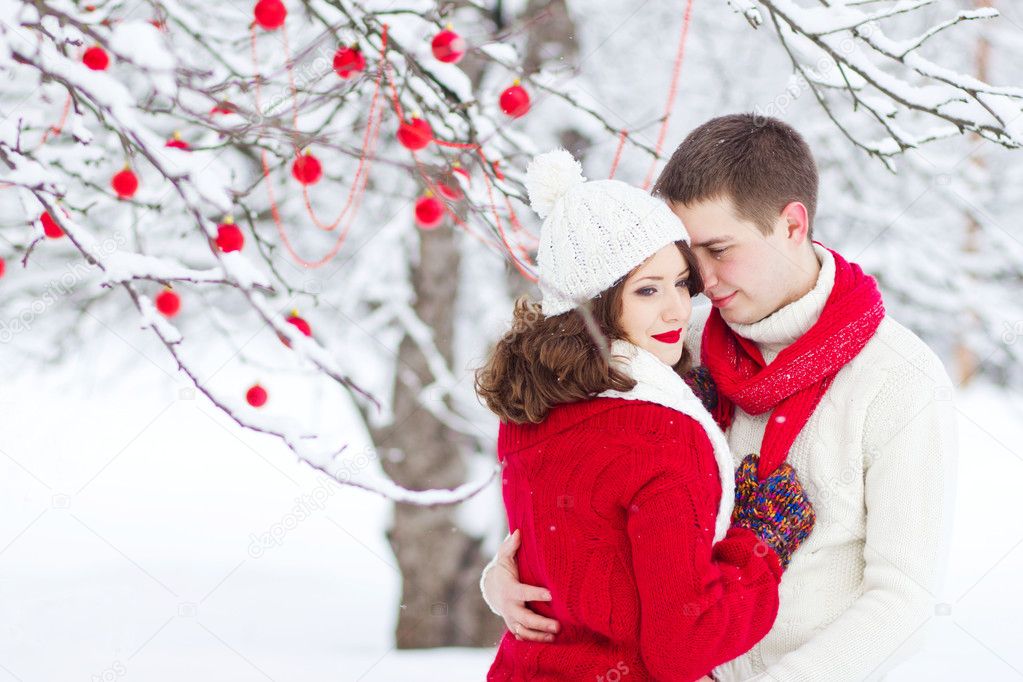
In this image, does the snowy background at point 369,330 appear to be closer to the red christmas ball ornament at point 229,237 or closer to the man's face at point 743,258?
the man's face at point 743,258

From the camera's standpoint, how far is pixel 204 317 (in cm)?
566

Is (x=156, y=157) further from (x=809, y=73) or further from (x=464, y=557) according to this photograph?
(x=464, y=557)

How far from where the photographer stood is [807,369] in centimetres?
196

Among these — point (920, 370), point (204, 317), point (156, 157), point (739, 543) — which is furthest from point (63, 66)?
point (204, 317)

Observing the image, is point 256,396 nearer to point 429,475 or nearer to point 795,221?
point 795,221

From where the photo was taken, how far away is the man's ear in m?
2.08

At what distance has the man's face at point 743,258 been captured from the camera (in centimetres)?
205

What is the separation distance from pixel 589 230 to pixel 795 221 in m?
0.51

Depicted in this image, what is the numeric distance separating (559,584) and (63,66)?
1202 millimetres

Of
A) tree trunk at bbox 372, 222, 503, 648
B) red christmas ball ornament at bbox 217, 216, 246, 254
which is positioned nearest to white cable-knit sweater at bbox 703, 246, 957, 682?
red christmas ball ornament at bbox 217, 216, 246, 254

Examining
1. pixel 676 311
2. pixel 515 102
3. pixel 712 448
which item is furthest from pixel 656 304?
pixel 515 102

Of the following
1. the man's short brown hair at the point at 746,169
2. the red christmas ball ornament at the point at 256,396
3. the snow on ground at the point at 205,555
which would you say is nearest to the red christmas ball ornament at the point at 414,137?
the man's short brown hair at the point at 746,169

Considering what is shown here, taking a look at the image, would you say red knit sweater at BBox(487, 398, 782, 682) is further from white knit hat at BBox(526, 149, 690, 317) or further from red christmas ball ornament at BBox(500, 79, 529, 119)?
red christmas ball ornament at BBox(500, 79, 529, 119)

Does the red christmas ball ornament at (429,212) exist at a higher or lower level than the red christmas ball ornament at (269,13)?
lower
